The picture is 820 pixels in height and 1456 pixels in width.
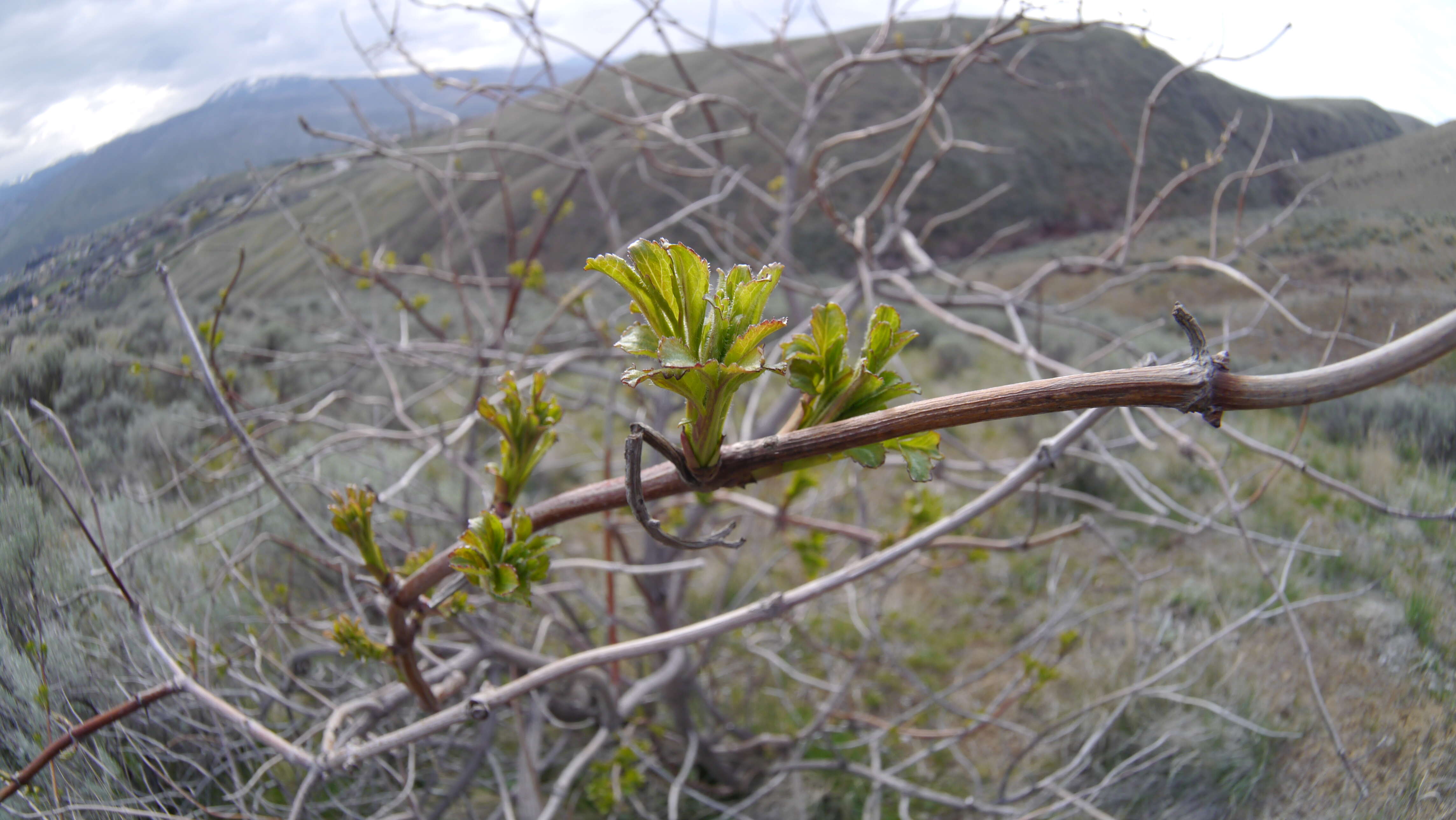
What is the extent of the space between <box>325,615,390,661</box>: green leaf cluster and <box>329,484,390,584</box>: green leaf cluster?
4.3 inches

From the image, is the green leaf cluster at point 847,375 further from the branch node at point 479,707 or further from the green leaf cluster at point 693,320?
the branch node at point 479,707

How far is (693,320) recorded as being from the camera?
48 cm

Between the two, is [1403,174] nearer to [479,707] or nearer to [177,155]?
[479,707]

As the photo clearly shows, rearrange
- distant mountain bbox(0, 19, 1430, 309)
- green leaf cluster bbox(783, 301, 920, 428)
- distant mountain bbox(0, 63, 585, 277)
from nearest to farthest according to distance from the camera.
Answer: green leaf cluster bbox(783, 301, 920, 428), distant mountain bbox(0, 63, 585, 277), distant mountain bbox(0, 19, 1430, 309)

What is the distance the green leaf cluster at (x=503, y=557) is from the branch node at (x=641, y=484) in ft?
0.42

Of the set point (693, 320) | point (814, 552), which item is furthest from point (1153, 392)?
point (814, 552)

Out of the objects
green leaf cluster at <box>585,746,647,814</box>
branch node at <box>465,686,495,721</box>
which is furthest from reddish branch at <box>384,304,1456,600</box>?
green leaf cluster at <box>585,746,647,814</box>

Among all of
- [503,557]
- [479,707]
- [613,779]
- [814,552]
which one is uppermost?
[503,557]

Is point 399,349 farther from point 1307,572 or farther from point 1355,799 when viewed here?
point 1307,572

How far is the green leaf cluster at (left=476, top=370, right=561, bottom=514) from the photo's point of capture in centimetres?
68

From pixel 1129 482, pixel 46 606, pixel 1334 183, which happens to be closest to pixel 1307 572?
pixel 1129 482

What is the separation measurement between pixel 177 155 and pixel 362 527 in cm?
114

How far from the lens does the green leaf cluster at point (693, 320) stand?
470mm

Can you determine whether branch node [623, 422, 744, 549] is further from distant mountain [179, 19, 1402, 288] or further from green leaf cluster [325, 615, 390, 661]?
distant mountain [179, 19, 1402, 288]
